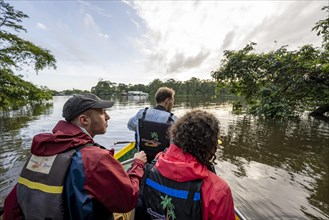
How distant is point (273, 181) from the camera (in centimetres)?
633

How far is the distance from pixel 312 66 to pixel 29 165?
8.37 meters

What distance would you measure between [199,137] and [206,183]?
342 mm

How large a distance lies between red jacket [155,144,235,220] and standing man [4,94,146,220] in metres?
0.33

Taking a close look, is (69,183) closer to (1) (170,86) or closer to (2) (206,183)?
(2) (206,183)

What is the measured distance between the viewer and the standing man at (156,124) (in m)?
3.33

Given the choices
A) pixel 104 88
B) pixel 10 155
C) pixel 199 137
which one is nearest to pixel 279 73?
pixel 199 137

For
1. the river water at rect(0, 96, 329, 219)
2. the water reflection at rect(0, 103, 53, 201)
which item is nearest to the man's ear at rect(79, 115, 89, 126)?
the river water at rect(0, 96, 329, 219)

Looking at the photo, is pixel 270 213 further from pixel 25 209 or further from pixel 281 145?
pixel 281 145

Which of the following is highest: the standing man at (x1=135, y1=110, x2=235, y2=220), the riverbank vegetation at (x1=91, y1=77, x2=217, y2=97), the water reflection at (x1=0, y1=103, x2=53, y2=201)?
the riverbank vegetation at (x1=91, y1=77, x2=217, y2=97)

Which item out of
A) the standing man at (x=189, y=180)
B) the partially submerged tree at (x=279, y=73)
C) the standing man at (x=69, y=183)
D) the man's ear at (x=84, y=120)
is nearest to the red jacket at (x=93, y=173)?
the standing man at (x=69, y=183)

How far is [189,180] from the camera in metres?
1.52

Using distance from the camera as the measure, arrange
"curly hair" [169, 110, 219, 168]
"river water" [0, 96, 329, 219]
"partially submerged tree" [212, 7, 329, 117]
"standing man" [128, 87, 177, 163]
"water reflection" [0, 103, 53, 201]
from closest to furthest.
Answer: "curly hair" [169, 110, 219, 168] → "standing man" [128, 87, 177, 163] → "river water" [0, 96, 329, 219] → "water reflection" [0, 103, 53, 201] → "partially submerged tree" [212, 7, 329, 117]

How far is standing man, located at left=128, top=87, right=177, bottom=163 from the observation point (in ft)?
10.9

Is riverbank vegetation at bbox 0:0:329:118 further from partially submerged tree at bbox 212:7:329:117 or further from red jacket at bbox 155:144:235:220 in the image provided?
red jacket at bbox 155:144:235:220
